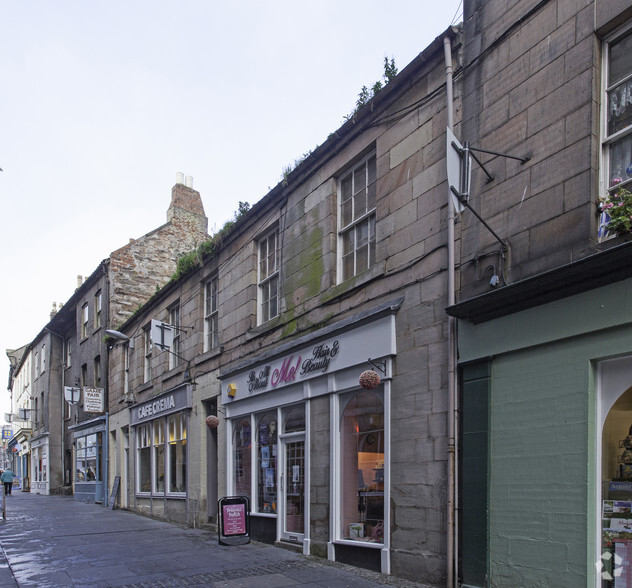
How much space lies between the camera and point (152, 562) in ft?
32.4

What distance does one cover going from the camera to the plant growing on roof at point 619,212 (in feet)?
17.5

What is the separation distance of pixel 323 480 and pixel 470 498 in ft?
11.4

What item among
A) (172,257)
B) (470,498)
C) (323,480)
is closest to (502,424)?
(470,498)

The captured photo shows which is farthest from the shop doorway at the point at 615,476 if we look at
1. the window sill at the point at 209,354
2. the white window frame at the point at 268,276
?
the window sill at the point at 209,354

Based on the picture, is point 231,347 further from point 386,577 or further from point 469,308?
point 469,308

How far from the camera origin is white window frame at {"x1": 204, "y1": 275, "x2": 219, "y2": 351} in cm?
1545

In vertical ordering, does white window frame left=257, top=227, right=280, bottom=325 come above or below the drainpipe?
above

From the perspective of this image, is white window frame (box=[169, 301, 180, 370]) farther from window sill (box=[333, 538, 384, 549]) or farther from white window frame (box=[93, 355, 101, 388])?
white window frame (box=[93, 355, 101, 388])

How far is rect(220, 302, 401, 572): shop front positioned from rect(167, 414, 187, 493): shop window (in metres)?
4.27

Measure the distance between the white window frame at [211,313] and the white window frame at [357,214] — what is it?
18.4ft

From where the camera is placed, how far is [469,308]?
692 cm

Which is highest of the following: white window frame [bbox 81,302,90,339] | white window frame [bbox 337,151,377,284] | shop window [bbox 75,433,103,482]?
white window frame [bbox 337,151,377,284]

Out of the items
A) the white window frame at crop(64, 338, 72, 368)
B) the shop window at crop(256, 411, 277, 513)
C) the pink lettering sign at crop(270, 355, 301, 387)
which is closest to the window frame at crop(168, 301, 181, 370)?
the shop window at crop(256, 411, 277, 513)

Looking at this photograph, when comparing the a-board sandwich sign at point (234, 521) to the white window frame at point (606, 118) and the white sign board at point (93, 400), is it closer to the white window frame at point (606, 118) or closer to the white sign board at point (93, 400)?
the white window frame at point (606, 118)
